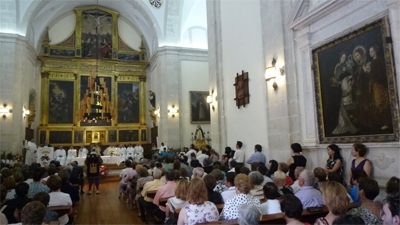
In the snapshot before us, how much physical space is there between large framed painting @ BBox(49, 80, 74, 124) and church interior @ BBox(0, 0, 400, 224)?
0.06m

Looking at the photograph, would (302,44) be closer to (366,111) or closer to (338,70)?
(338,70)

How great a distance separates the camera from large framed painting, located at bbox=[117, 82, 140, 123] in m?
20.5

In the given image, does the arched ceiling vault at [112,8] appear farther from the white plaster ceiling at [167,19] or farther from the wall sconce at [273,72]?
the wall sconce at [273,72]

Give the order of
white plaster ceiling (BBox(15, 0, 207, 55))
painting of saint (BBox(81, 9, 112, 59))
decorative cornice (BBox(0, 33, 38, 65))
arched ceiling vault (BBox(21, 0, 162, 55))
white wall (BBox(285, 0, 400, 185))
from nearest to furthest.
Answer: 1. white wall (BBox(285, 0, 400, 185))
2. decorative cornice (BBox(0, 33, 38, 65))
3. white plaster ceiling (BBox(15, 0, 207, 55))
4. arched ceiling vault (BBox(21, 0, 162, 55))
5. painting of saint (BBox(81, 9, 112, 59))

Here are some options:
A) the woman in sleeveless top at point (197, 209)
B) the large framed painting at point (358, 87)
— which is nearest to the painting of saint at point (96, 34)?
the large framed painting at point (358, 87)

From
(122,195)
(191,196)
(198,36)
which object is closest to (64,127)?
(198,36)

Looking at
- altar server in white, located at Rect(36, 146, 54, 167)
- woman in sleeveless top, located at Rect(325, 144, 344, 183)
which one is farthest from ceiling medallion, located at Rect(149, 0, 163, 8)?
woman in sleeveless top, located at Rect(325, 144, 344, 183)

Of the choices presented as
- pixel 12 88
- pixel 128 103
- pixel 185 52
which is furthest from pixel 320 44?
pixel 128 103

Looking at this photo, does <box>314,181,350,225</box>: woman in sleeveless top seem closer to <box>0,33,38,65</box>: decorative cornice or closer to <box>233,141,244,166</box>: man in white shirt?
<box>233,141,244,166</box>: man in white shirt

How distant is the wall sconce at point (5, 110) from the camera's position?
Answer: 13406 millimetres

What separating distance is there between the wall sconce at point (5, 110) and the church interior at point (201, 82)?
0.14 ft

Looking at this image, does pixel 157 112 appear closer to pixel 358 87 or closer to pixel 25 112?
pixel 25 112

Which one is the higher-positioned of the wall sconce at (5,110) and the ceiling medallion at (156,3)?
the ceiling medallion at (156,3)

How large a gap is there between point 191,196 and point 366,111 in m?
3.32
